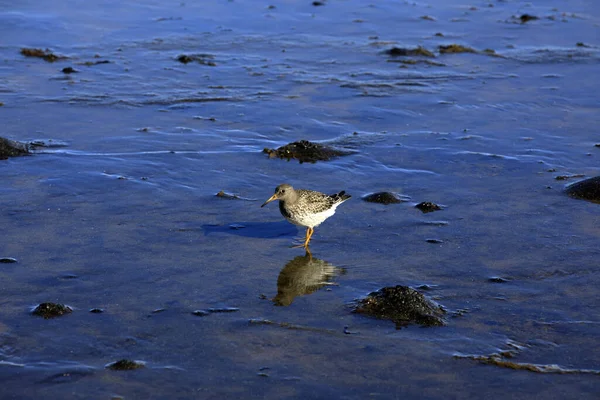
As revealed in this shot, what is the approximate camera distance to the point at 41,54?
17031 millimetres

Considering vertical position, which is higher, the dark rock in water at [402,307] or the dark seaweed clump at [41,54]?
the dark seaweed clump at [41,54]

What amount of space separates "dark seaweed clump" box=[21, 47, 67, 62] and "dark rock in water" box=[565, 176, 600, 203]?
9988mm

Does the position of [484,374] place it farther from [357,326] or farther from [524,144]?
[524,144]

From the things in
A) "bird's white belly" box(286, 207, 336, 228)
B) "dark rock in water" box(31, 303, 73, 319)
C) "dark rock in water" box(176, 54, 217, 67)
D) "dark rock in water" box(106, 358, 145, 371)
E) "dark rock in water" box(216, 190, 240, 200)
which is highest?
"dark rock in water" box(176, 54, 217, 67)

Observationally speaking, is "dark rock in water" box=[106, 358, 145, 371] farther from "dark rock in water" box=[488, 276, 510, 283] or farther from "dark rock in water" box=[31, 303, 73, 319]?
"dark rock in water" box=[488, 276, 510, 283]

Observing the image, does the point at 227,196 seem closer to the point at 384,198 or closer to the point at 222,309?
the point at 384,198

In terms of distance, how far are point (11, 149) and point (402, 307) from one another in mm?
6424

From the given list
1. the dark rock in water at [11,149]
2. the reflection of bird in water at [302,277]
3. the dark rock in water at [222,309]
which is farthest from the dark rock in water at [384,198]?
the dark rock in water at [11,149]

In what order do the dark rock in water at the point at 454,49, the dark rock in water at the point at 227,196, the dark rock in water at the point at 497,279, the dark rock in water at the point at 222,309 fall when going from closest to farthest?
the dark rock in water at the point at 222,309
the dark rock in water at the point at 497,279
the dark rock in water at the point at 227,196
the dark rock in water at the point at 454,49

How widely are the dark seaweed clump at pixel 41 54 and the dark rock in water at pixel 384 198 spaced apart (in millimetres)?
8328

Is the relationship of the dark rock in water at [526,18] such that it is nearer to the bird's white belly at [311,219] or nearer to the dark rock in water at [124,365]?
the bird's white belly at [311,219]

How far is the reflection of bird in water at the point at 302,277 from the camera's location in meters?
8.55

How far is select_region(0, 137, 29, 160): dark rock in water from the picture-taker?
11.9 meters

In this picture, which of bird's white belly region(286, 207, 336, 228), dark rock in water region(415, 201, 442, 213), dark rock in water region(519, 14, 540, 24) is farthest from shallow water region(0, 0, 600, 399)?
dark rock in water region(519, 14, 540, 24)
